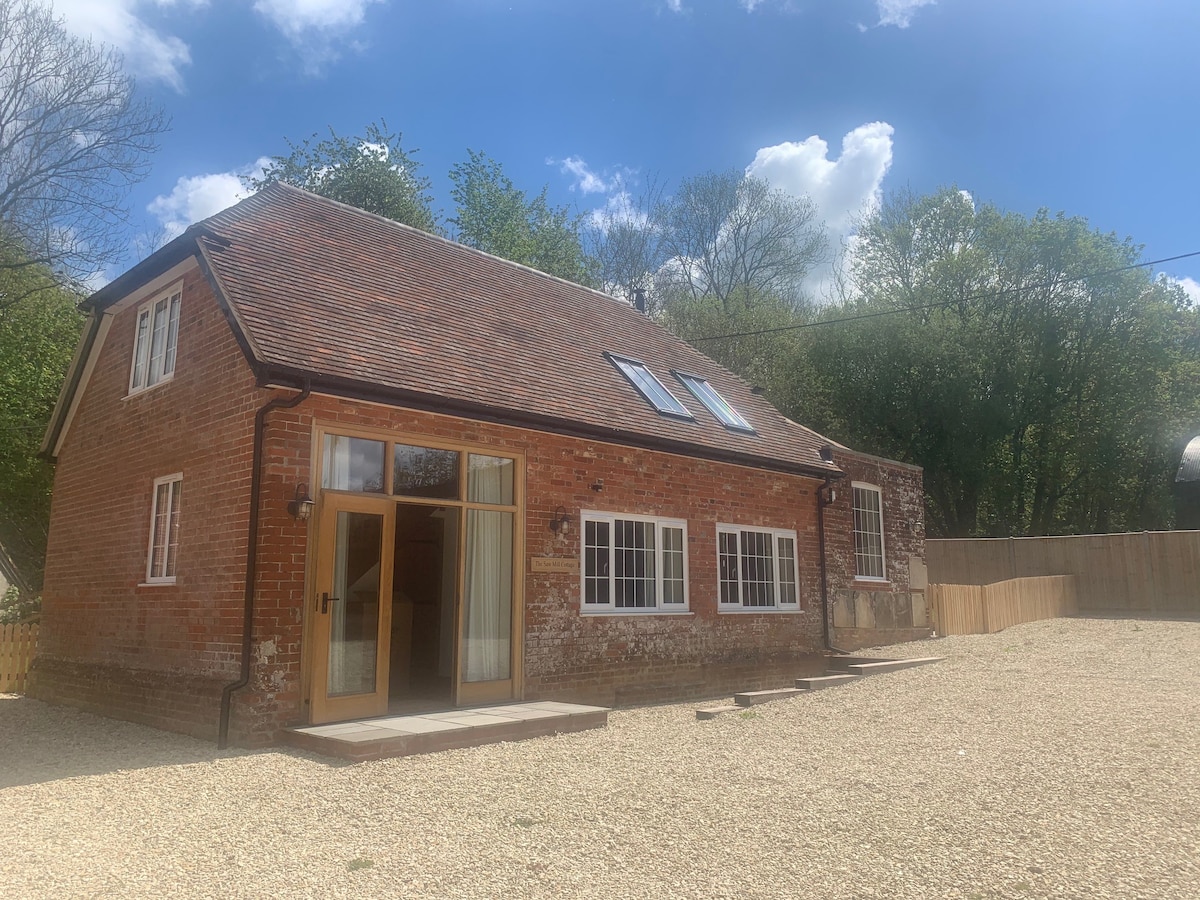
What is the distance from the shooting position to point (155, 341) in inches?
436

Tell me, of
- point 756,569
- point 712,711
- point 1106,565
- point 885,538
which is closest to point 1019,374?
point 1106,565

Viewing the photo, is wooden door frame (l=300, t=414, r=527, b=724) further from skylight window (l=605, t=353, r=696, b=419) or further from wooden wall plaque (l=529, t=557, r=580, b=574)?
skylight window (l=605, t=353, r=696, b=419)

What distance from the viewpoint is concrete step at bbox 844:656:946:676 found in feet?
44.8

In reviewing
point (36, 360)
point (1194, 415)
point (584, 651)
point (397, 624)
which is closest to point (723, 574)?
point (584, 651)

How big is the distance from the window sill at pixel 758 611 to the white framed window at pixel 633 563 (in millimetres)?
941

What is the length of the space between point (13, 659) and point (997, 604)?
63.1ft

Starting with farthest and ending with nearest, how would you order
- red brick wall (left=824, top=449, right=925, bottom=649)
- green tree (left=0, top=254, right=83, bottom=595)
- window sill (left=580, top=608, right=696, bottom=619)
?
1. green tree (left=0, top=254, right=83, bottom=595)
2. red brick wall (left=824, top=449, right=925, bottom=649)
3. window sill (left=580, top=608, right=696, bottom=619)

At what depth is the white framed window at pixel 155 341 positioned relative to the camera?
35.0ft

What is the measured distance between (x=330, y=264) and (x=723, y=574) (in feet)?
23.6

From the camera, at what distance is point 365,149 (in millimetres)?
29297

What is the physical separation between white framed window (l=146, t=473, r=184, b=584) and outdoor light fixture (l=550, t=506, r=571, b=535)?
4.25m

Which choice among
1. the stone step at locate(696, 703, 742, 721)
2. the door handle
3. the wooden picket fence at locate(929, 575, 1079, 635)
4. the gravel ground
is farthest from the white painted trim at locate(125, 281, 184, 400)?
the wooden picket fence at locate(929, 575, 1079, 635)

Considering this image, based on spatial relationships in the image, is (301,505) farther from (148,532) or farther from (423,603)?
(423,603)

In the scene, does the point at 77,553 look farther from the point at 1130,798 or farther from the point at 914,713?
the point at 1130,798
